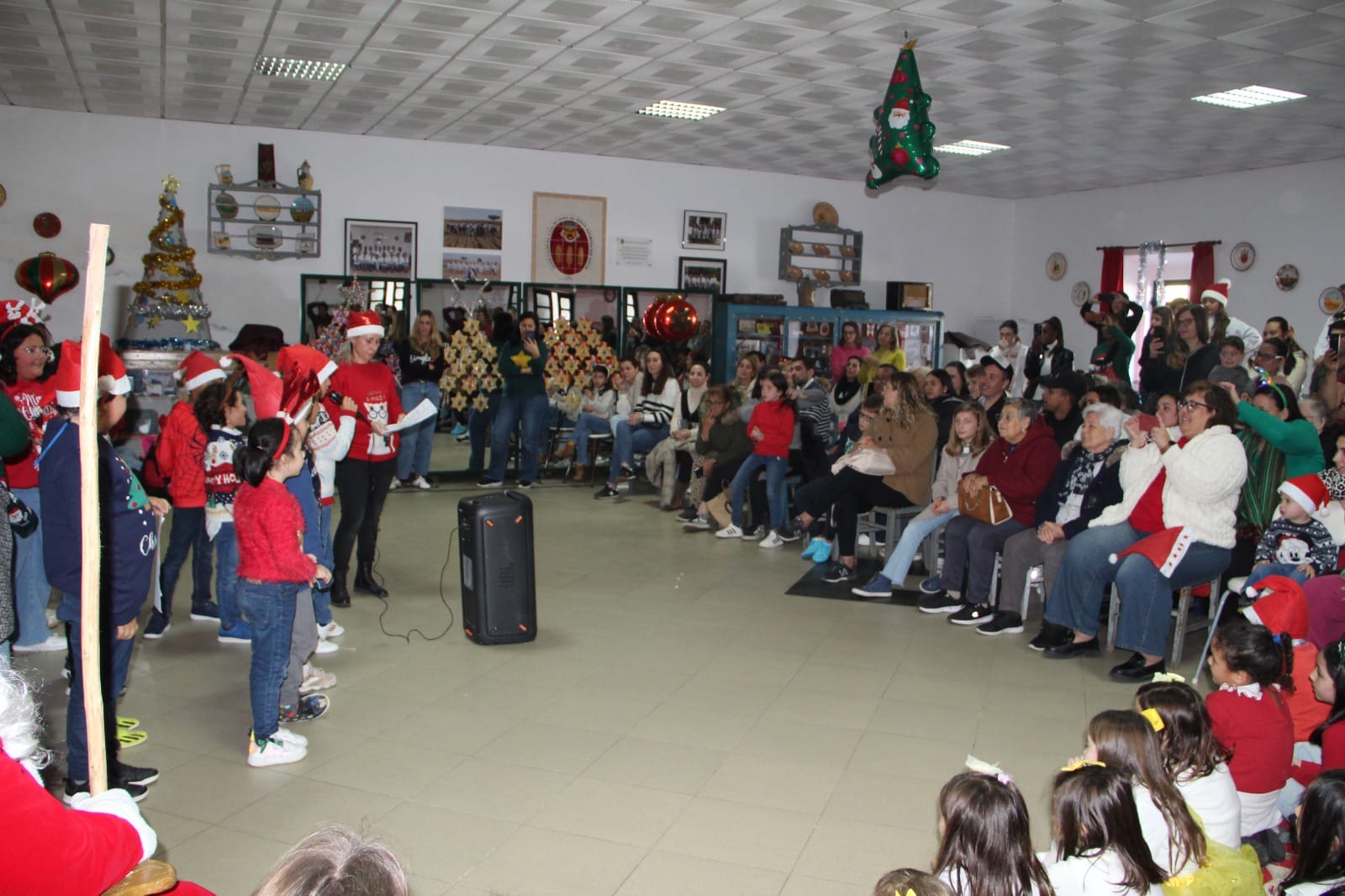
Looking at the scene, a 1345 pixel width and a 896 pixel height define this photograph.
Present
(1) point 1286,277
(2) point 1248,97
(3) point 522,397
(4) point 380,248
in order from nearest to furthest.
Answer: (2) point 1248,97, (3) point 522,397, (4) point 380,248, (1) point 1286,277

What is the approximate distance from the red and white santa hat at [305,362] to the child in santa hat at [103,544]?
3.32ft

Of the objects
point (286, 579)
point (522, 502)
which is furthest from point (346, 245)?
point (286, 579)

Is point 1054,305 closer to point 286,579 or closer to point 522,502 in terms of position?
point 522,502

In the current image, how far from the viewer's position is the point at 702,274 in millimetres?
12078

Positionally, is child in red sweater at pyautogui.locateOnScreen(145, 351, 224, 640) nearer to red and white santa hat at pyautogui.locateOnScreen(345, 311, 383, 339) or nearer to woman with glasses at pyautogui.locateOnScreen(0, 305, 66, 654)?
woman with glasses at pyautogui.locateOnScreen(0, 305, 66, 654)

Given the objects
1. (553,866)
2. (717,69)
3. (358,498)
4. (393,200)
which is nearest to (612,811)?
(553,866)

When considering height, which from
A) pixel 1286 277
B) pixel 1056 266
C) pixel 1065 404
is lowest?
pixel 1065 404

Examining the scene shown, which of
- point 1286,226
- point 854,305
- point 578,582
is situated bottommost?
point 578,582

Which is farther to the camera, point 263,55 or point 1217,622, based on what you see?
point 263,55

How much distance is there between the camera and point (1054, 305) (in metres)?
13.5

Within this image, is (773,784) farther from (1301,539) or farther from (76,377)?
(76,377)

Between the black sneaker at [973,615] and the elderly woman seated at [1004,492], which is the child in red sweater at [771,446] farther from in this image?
the black sneaker at [973,615]

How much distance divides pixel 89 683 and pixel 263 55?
274 inches

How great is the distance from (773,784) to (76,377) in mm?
2686
